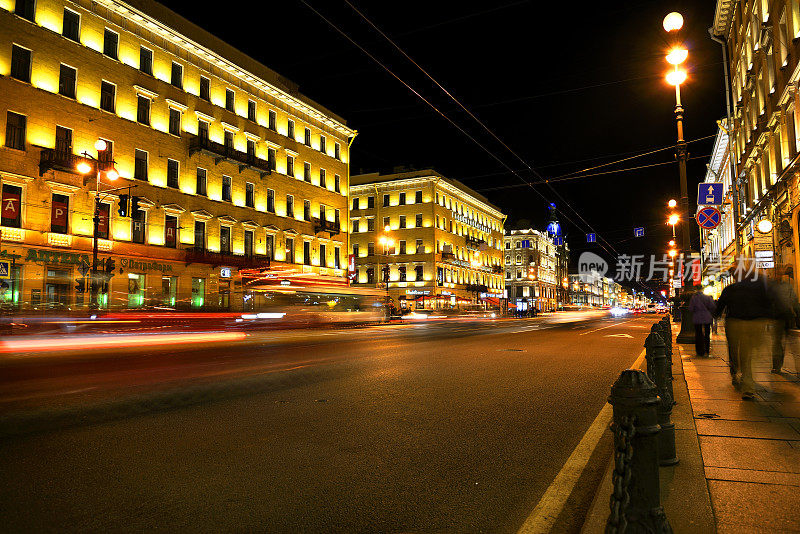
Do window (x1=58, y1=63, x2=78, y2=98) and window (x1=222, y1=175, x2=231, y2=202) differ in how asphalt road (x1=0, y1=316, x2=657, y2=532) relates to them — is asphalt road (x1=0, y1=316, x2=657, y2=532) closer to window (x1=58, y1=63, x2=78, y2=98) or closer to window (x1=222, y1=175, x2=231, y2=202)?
window (x1=58, y1=63, x2=78, y2=98)

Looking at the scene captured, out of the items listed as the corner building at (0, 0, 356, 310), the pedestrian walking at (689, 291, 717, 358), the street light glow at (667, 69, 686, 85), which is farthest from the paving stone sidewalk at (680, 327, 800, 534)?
the corner building at (0, 0, 356, 310)

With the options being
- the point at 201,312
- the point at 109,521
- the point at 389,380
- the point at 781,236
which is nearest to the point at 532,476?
the point at 109,521

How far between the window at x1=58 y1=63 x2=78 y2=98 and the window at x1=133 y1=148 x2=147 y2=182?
4.57 meters

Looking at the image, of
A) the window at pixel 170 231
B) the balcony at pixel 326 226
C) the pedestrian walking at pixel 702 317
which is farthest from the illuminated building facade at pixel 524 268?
the pedestrian walking at pixel 702 317

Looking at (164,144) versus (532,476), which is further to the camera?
(164,144)

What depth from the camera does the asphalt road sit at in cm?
328

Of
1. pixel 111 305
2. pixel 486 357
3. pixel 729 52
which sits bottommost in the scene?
pixel 486 357

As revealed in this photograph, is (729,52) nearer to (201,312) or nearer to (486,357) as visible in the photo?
(486,357)

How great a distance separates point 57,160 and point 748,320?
1189 inches

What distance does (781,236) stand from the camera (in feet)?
72.0

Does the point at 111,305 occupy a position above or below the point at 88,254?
below

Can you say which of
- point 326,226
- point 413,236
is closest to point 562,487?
point 326,226

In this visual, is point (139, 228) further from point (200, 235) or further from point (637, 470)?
point (637, 470)

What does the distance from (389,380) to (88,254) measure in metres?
25.8
